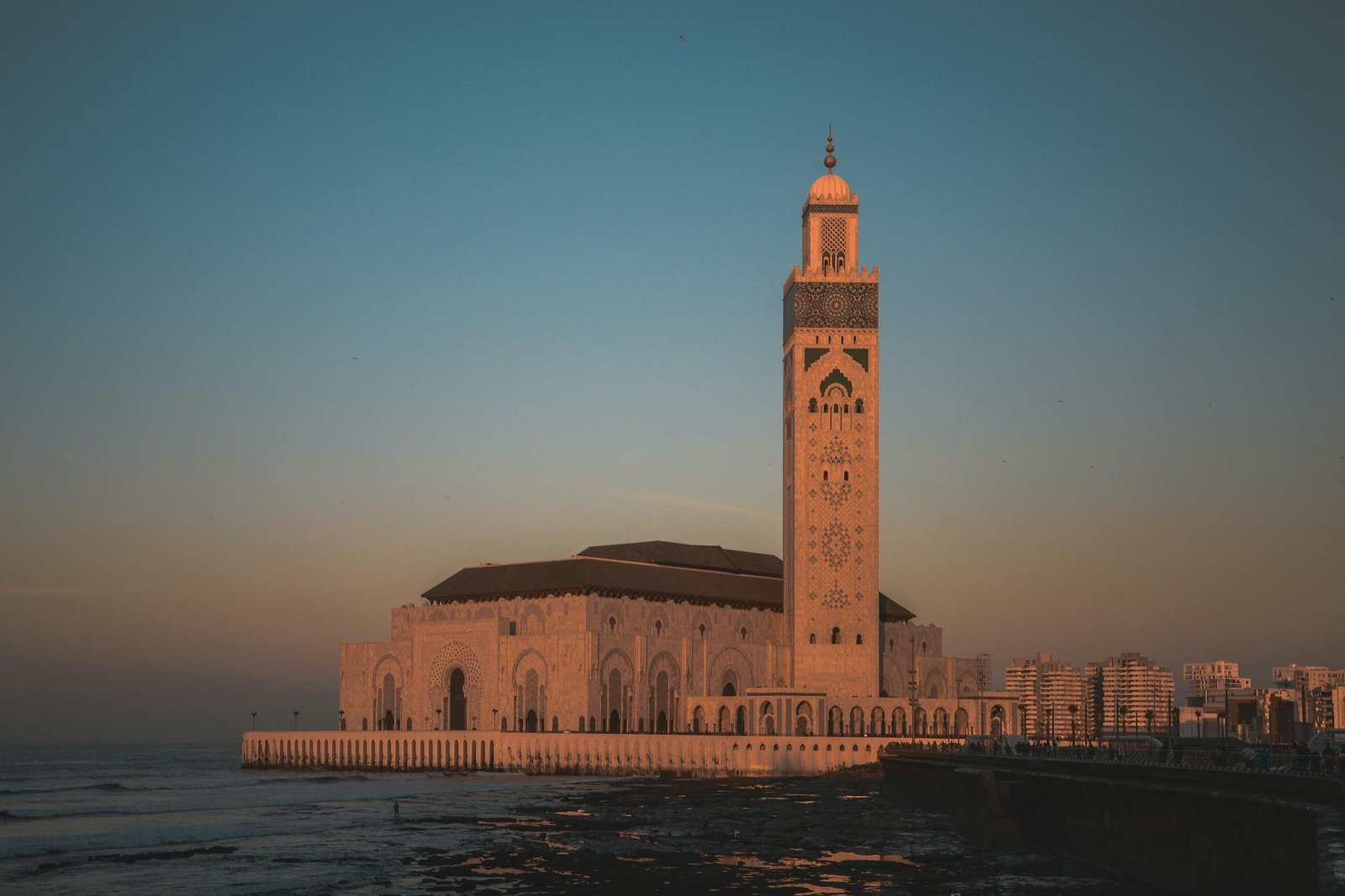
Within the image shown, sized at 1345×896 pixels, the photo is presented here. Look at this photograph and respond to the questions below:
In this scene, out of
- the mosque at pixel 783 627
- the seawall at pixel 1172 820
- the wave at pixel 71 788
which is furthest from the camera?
the mosque at pixel 783 627

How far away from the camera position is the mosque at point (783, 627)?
101 m

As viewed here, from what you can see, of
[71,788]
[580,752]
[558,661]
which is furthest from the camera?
[558,661]

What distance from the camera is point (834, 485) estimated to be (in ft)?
332

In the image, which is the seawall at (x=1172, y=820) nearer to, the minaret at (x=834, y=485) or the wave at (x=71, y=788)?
the minaret at (x=834, y=485)

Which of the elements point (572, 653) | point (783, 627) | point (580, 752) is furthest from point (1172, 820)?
point (783, 627)

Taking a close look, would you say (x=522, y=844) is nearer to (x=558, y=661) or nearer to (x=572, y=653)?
(x=572, y=653)

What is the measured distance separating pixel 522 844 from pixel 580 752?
44776 mm

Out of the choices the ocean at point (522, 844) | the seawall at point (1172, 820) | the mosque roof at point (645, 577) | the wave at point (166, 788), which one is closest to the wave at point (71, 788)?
the wave at point (166, 788)

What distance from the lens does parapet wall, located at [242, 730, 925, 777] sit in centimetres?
8950

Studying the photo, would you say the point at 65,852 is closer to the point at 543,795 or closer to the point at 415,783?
the point at 543,795

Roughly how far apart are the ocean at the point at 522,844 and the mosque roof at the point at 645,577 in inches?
A: 877

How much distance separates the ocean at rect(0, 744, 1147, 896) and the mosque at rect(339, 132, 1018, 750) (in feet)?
55.5

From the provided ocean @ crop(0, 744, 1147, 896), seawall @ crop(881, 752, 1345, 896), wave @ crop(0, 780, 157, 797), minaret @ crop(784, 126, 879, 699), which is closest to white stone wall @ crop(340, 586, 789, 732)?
minaret @ crop(784, 126, 879, 699)

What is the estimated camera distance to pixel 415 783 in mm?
87750
